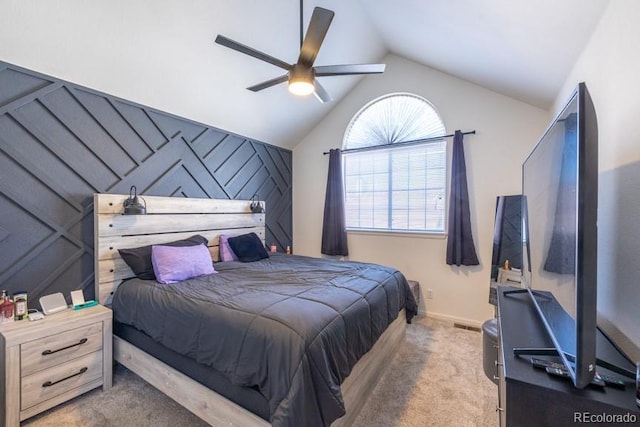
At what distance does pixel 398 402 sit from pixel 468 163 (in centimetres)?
273

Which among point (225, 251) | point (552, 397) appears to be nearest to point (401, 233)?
A: point (225, 251)

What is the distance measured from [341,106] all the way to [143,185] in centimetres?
297

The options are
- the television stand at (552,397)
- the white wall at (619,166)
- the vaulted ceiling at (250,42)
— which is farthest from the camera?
the vaulted ceiling at (250,42)

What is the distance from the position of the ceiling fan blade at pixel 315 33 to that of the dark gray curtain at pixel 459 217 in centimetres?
222

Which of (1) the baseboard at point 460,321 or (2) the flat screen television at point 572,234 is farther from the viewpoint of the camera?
(1) the baseboard at point 460,321

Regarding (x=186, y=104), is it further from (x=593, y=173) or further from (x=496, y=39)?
(x=593, y=173)

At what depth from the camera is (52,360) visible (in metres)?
1.89

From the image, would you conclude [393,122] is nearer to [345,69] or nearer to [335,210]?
[335,210]

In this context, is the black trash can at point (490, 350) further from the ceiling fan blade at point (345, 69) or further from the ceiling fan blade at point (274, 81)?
the ceiling fan blade at point (274, 81)

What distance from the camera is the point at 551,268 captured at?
1293 mm

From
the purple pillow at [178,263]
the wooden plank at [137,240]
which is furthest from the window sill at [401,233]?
the purple pillow at [178,263]

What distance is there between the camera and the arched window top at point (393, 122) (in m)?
3.71

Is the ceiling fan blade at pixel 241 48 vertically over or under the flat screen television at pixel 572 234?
over

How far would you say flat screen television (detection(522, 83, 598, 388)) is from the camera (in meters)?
0.85
